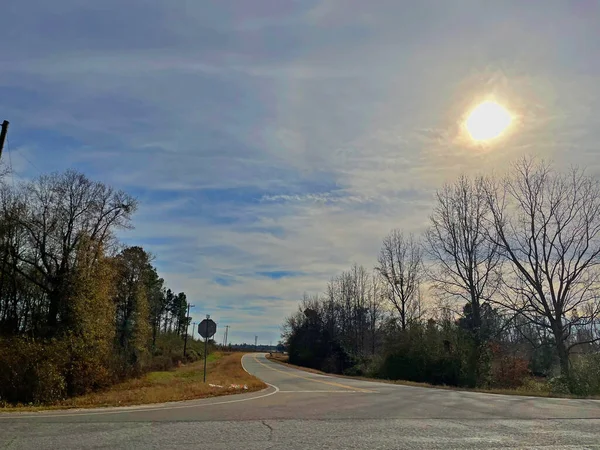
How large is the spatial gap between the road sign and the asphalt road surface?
8.51 metres

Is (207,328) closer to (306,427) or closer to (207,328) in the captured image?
(207,328)

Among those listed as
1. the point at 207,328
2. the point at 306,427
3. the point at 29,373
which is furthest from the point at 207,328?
the point at 306,427

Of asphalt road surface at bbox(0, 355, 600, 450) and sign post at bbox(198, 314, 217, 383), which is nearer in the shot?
asphalt road surface at bbox(0, 355, 600, 450)

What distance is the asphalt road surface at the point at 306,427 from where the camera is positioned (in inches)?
274

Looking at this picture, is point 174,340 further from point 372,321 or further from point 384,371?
point 384,371

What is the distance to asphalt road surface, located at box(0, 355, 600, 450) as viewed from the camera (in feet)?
22.8

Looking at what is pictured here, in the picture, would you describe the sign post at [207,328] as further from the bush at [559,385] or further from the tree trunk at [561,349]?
the tree trunk at [561,349]

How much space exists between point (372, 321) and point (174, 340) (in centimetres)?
3140

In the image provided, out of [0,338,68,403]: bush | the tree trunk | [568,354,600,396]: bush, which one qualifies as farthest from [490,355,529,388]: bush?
[0,338,68,403]: bush

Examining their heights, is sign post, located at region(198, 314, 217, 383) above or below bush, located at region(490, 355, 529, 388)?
above

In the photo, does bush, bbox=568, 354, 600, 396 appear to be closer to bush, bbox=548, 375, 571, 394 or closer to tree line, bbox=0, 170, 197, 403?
bush, bbox=548, 375, 571, 394

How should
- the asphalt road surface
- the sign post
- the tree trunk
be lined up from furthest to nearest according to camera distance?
the tree trunk → the sign post → the asphalt road surface

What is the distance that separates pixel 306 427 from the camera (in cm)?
830

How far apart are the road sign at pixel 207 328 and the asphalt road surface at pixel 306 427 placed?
27.9ft
